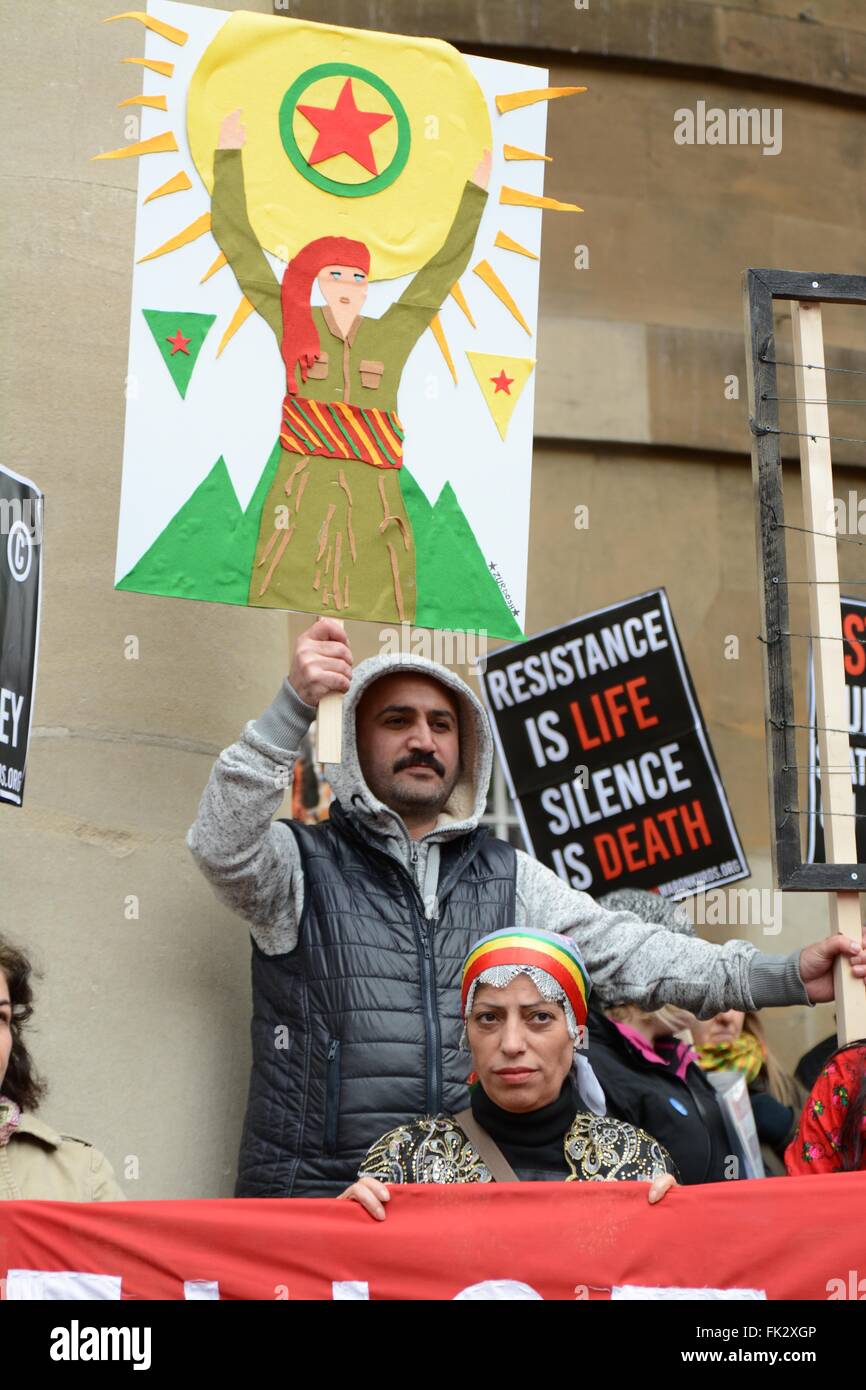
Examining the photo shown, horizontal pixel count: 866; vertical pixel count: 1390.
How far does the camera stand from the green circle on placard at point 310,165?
4.98 metres

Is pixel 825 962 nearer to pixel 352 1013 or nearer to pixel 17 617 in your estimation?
pixel 352 1013

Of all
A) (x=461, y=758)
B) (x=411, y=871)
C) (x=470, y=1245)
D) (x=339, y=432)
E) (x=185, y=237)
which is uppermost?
(x=185, y=237)

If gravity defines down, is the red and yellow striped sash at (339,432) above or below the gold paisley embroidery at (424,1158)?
above

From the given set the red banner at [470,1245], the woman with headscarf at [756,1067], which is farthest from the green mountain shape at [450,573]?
the woman with headscarf at [756,1067]

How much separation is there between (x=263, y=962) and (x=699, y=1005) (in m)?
1.01

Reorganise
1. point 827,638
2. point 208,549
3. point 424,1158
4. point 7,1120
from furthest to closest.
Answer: point 208,549, point 827,638, point 7,1120, point 424,1158

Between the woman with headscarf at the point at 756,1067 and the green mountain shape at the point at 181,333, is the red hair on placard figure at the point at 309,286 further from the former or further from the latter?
the woman with headscarf at the point at 756,1067

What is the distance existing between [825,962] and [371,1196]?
3.97 feet

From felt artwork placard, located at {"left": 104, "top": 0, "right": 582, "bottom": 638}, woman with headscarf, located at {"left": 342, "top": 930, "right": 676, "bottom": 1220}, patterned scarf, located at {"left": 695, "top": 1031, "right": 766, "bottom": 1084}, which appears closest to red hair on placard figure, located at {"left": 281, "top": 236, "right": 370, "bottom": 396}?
felt artwork placard, located at {"left": 104, "top": 0, "right": 582, "bottom": 638}

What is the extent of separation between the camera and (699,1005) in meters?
4.81

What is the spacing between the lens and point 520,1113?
396cm

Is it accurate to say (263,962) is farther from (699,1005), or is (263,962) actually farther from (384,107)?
(384,107)

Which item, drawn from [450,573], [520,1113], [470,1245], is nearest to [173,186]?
[450,573]

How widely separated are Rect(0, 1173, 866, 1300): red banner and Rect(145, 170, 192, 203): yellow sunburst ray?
233cm
